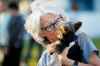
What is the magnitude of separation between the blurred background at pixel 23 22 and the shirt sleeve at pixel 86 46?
0.06m

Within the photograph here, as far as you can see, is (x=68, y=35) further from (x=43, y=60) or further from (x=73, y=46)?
(x=43, y=60)

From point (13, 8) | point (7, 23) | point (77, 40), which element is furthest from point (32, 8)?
point (7, 23)

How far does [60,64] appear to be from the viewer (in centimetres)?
321

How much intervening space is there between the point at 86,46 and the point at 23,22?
558mm

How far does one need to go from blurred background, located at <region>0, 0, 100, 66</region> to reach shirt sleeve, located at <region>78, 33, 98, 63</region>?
0.06 m

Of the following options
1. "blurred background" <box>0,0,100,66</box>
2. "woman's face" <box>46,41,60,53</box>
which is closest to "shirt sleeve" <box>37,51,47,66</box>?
"woman's face" <box>46,41,60,53</box>

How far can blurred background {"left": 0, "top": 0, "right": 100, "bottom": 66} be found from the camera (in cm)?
341

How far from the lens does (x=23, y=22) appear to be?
3.54m

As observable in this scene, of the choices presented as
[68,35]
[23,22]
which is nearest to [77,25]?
[68,35]

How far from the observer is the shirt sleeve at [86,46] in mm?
3141

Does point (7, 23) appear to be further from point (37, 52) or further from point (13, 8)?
point (37, 52)

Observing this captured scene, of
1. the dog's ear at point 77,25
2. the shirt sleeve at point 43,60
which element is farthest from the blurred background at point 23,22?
the shirt sleeve at point 43,60

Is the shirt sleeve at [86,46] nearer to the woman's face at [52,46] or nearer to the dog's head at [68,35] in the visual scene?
the dog's head at [68,35]

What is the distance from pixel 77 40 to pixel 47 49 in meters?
0.19
